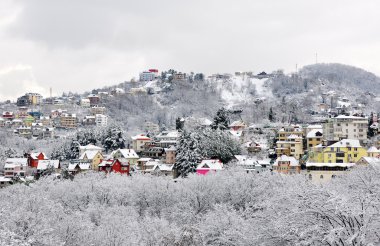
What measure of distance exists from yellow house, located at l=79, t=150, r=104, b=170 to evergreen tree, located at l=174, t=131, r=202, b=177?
554 inches

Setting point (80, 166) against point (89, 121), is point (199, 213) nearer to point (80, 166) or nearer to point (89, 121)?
point (80, 166)

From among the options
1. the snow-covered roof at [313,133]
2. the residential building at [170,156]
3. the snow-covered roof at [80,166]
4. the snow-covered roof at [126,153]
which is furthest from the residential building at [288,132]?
the snow-covered roof at [80,166]

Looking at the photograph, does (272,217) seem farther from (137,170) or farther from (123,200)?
(137,170)

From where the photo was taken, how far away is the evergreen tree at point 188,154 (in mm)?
65500

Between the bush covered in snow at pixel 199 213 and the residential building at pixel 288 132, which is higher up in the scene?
the residential building at pixel 288 132

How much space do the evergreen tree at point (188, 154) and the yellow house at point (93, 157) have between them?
14.1 m

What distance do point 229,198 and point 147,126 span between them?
8504 centimetres

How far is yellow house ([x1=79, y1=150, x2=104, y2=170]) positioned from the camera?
77.9 metres

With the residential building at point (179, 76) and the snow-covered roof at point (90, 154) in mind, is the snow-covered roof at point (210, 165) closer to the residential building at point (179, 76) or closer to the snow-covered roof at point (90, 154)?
the snow-covered roof at point (90, 154)

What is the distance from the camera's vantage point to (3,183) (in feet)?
217

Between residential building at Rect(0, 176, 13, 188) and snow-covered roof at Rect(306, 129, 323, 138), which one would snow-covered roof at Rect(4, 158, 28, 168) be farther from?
snow-covered roof at Rect(306, 129, 323, 138)

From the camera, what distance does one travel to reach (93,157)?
258 ft

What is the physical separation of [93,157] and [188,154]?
18103mm

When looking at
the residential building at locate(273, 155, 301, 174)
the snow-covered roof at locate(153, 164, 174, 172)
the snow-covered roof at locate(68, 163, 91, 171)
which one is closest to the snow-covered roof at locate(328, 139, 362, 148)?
the residential building at locate(273, 155, 301, 174)
